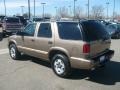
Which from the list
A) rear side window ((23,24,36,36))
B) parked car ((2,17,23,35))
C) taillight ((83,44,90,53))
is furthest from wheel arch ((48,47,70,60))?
parked car ((2,17,23,35))

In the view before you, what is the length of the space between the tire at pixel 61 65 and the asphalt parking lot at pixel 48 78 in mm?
Answer: 180

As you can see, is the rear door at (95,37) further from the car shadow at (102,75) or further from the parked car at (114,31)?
the parked car at (114,31)

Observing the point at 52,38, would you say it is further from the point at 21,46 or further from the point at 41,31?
the point at 21,46

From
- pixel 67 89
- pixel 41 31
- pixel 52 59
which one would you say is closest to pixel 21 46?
pixel 41 31

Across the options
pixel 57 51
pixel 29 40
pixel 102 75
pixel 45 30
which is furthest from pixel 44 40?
pixel 102 75

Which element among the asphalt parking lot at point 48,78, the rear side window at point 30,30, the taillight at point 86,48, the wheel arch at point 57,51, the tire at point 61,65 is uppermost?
the rear side window at point 30,30

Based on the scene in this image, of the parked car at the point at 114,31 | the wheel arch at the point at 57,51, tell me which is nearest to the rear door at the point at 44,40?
the wheel arch at the point at 57,51

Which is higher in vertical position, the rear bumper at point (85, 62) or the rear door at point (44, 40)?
the rear door at point (44, 40)

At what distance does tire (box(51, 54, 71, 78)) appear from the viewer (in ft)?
24.1

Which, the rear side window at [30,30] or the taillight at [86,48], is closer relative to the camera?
the taillight at [86,48]

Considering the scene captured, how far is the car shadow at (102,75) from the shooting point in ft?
23.8

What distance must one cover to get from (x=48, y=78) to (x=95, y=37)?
80.4 inches

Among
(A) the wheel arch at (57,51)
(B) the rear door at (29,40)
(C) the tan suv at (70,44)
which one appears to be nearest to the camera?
(C) the tan suv at (70,44)

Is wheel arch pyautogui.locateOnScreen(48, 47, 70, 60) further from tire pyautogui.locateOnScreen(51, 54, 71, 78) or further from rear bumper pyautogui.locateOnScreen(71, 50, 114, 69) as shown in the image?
rear bumper pyautogui.locateOnScreen(71, 50, 114, 69)
